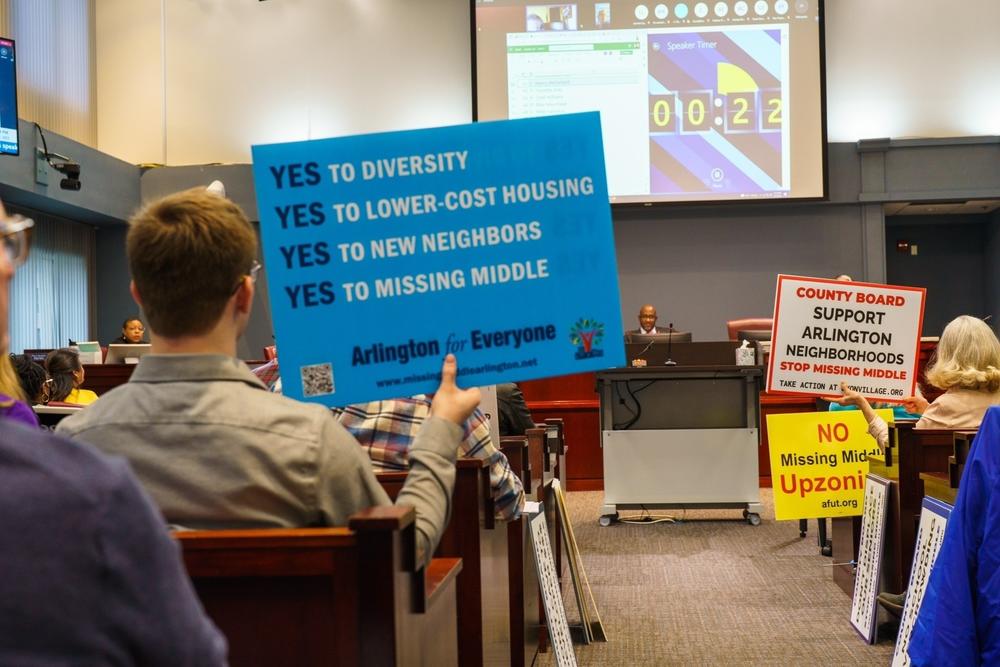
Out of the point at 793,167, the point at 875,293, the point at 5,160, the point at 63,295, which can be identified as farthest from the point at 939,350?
the point at 63,295

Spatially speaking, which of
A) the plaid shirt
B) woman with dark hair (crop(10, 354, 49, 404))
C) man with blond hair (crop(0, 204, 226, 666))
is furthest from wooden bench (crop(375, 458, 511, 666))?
woman with dark hair (crop(10, 354, 49, 404))

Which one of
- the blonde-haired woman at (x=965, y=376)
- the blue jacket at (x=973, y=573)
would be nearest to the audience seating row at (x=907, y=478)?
the blonde-haired woman at (x=965, y=376)

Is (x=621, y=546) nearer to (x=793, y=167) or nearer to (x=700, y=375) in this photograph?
(x=700, y=375)

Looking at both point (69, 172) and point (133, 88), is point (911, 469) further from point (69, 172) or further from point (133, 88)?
point (133, 88)

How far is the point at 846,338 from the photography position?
168 inches

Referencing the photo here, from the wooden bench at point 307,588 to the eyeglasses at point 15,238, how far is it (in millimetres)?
506

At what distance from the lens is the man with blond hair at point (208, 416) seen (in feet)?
4.29

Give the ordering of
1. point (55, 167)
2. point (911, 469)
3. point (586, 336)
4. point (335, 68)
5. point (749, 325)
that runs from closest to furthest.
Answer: point (586, 336), point (911, 469), point (749, 325), point (55, 167), point (335, 68)

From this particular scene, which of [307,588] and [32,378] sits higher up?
[32,378]

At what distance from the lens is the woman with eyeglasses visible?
2.86 feet

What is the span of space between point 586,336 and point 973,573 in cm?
94

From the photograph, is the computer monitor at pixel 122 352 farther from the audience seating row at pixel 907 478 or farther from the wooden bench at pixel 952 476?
the wooden bench at pixel 952 476

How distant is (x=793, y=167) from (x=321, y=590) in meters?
10.1

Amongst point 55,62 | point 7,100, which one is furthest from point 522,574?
point 55,62
